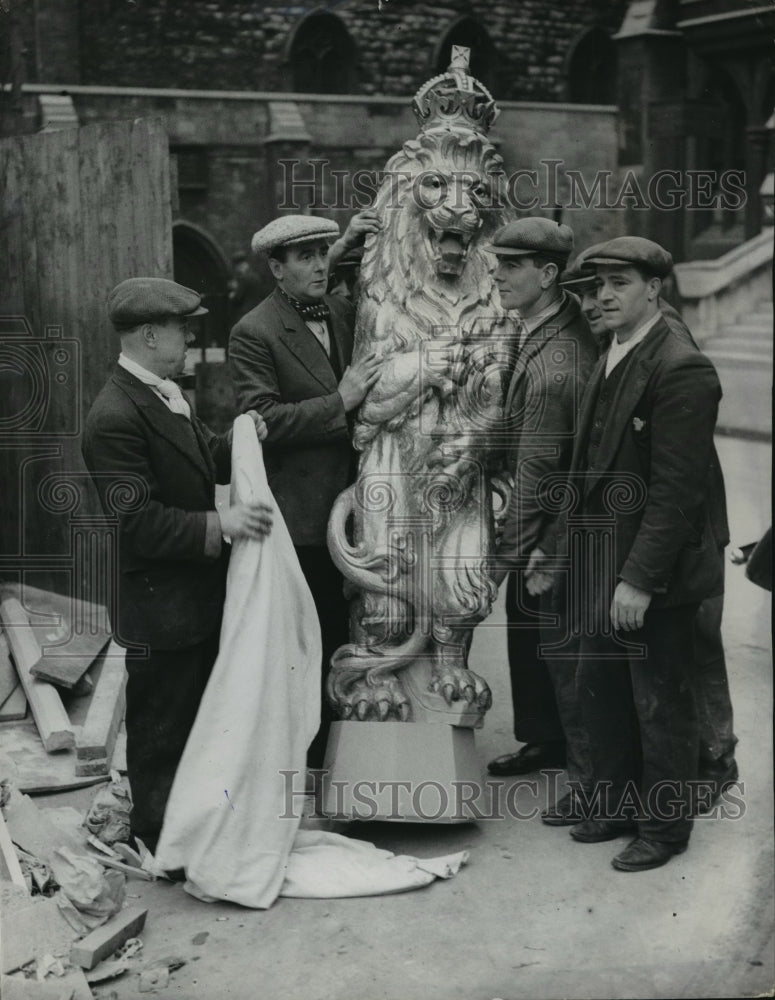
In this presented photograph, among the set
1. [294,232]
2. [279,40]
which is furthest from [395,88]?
[294,232]

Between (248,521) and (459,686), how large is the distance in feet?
3.07

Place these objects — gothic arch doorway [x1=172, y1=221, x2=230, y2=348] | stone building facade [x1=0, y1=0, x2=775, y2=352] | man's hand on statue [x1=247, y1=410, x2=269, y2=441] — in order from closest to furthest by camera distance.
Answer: man's hand on statue [x1=247, y1=410, x2=269, y2=441]
stone building facade [x1=0, y1=0, x2=775, y2=352]
gothic arch doorway [x1=172, y1=221, x2=230, y2=348]

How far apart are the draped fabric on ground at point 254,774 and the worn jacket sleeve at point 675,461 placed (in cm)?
→ 112

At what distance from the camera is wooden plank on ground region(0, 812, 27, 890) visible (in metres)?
3.70

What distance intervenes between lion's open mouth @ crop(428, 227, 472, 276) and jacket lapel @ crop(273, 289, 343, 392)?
0.51 metres

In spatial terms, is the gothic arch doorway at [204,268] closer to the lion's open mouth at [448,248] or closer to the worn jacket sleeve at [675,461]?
the lion's open mouth at [448,248]

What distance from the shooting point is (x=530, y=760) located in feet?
15.6

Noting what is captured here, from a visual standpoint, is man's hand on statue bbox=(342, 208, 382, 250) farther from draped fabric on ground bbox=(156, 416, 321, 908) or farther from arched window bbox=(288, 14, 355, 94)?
arched window bbox=(288, 14, 355, 94)

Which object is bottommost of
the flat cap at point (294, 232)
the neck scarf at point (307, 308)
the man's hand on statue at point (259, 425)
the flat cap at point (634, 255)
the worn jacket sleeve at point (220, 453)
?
the worn jacket sleeve at point (220, 453)

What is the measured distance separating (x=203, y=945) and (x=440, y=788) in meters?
0.95

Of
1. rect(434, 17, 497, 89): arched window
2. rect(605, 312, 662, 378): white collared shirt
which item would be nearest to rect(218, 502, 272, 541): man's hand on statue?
rect(605, 312, 662, 378): white collared shirt

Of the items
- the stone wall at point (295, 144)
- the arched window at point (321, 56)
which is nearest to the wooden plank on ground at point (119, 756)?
the stone wall at point (295, 144)

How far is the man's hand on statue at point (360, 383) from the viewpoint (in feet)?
13.7

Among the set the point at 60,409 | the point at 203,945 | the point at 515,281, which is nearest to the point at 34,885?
the point at 203,945
